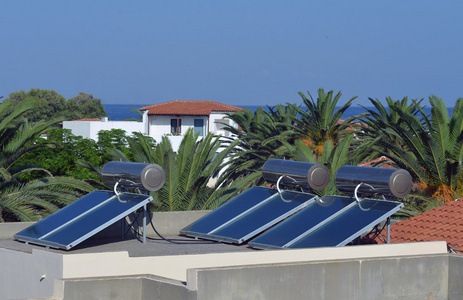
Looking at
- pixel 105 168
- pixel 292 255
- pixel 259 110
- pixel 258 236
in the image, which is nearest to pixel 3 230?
pixel 105 168

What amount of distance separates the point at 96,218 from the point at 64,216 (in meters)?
1.11

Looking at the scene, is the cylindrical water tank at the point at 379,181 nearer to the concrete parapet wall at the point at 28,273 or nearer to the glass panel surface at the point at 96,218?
the glass panel surface at the point at 96,218

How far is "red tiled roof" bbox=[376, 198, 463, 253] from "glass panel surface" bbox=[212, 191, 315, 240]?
7.53ft

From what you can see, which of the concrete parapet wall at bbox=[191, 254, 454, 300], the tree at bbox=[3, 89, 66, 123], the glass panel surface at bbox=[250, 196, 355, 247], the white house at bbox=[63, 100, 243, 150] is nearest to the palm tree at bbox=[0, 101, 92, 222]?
the glass panel surface at bbox=[250, 196, 355, 247]

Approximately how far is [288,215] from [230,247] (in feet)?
3.55

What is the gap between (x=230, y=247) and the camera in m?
12.7

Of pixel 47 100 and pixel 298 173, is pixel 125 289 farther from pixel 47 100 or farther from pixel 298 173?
pixel 47 100

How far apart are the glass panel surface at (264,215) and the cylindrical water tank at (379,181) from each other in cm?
73

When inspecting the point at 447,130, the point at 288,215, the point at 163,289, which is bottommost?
the point at 163,289

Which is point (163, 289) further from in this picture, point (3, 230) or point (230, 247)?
point (3, 230)

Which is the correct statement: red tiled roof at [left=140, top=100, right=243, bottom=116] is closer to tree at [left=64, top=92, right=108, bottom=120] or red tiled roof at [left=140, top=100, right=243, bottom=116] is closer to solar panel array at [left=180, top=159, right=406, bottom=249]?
tree at [left=64, top=92, right=108, bottom=120]

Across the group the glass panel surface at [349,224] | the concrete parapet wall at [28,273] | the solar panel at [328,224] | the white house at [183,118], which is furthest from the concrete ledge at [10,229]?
the white house at [183,118]

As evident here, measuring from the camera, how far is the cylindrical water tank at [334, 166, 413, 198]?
1245 centimetres

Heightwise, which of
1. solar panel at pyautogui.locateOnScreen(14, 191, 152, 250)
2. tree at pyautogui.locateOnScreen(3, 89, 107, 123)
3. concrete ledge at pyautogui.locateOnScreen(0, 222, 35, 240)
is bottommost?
concrete ledge at pyautogui.locateOnScreen(0, 222, 35, 240)
